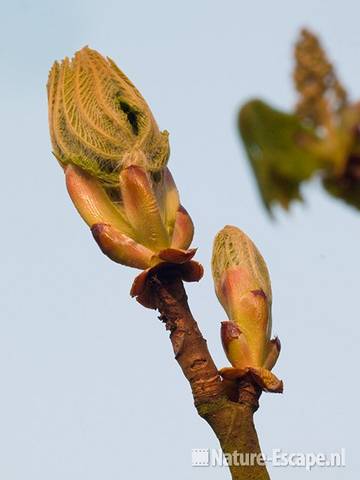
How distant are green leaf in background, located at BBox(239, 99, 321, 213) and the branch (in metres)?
1.54

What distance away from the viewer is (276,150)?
41.9 inches

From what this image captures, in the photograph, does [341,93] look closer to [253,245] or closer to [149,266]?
[149,266]

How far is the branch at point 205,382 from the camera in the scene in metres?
2.60

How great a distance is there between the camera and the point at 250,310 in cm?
286

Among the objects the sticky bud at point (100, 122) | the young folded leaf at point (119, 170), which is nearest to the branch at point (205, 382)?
the young folded leaf at point (119, 170)

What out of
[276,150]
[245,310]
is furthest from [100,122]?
[276,150]

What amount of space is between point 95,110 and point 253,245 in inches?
26.7

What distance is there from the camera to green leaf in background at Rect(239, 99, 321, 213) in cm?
104

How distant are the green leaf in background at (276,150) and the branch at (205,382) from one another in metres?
1.54

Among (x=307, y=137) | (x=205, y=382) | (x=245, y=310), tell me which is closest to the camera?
(x=307, y=137)

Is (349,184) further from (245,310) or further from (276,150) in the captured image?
(245,310)

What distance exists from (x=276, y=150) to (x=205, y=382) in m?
1.70

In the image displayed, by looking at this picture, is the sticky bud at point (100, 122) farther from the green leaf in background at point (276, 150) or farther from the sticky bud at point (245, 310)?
the green leaf in background at point (276, 150)

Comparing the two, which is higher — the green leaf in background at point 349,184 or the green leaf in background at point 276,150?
the green leaf in background at point 276,150
